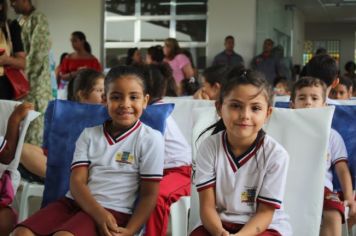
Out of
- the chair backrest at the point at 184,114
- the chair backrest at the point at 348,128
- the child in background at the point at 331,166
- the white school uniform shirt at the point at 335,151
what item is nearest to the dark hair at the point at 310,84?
the child in background at the point at 331,166

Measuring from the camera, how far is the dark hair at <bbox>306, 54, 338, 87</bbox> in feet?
8.77

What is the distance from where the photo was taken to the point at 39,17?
348 cm

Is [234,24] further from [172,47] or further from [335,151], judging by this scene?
[335,151]

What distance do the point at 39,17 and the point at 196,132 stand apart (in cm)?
186

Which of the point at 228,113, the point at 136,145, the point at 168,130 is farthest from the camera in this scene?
the point at 168,130

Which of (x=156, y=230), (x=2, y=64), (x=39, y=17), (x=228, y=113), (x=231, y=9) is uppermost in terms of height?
(x=231, y=9)

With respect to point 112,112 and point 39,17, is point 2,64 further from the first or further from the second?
point 112,112

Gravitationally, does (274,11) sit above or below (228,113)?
above

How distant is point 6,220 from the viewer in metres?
2.08

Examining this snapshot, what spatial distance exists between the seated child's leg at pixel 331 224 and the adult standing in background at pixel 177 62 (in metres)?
3.64

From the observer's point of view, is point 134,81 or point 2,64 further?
point 2,64

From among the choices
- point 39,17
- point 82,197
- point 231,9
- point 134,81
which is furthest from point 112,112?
point 231,9

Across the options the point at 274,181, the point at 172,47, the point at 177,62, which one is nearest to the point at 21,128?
the point at 274,181

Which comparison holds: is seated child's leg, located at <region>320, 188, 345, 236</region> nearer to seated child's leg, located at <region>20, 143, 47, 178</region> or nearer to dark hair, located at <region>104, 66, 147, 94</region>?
dark hair, located at <region>104, 66, 147, 94</region>
